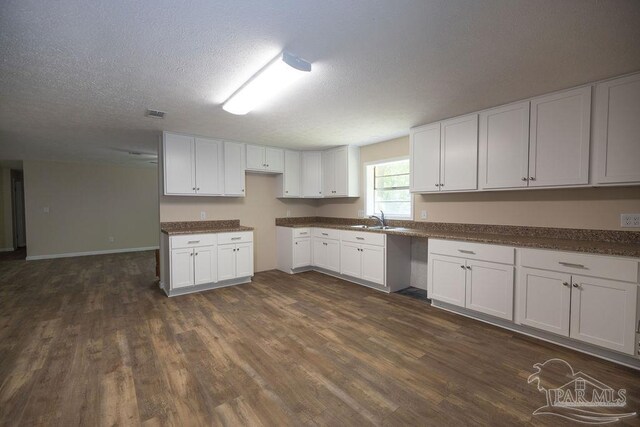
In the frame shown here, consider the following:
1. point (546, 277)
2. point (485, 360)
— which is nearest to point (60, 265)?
point (485, 360)

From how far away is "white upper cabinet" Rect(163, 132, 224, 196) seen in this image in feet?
13.2

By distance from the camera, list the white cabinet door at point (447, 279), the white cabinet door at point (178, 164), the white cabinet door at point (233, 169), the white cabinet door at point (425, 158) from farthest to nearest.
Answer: the white cabinet door at point (233, 169)
the white cabinet door at point (178, 164)
the white cabinet door at point (425, 158)
the white cabinet door at point (447, 279)

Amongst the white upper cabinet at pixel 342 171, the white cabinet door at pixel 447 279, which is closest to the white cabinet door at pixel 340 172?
the white upper cabinet at pixel 342 171

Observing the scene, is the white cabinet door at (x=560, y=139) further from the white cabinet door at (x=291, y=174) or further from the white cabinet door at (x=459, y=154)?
the white cabinet door at (x=291, y=174)

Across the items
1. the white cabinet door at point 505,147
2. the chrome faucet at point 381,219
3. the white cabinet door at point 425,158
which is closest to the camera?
the white cabinet door at point 505,147

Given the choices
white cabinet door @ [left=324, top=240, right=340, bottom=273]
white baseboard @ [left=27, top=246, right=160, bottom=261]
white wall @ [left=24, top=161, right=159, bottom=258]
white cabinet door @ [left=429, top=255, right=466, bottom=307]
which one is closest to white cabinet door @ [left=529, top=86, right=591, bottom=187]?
white cabinet door @ [left=429, top=255, right=466, bottom=307]

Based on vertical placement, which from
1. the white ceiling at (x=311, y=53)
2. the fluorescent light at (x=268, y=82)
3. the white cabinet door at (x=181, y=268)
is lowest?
the white cabinet door at (x=181, y=268)

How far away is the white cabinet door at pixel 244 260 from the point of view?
440 cm

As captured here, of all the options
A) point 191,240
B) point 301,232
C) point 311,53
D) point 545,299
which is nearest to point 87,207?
point 191,240

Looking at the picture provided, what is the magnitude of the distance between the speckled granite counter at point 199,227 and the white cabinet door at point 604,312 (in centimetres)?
389

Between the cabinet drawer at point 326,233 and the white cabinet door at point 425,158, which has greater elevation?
the white cabinet door at point 425,158

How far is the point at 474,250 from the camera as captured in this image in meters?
2.96

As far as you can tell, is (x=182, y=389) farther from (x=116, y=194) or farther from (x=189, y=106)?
(x=116, y=194)

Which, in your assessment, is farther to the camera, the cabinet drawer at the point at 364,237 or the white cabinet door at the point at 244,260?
the white cabinet door at the point at 244,260
